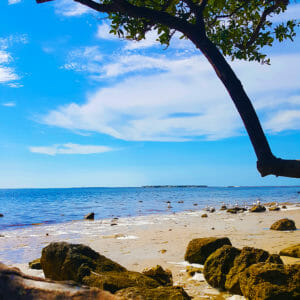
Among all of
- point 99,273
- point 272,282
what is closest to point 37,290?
point 99,273

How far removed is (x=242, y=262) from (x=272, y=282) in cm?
105

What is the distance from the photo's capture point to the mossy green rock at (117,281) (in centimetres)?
402

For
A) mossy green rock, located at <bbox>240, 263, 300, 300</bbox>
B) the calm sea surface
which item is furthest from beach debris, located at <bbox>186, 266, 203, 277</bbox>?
the calm sea surface

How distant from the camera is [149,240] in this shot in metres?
11.0

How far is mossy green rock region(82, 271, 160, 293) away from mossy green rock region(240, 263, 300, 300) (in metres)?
1.54

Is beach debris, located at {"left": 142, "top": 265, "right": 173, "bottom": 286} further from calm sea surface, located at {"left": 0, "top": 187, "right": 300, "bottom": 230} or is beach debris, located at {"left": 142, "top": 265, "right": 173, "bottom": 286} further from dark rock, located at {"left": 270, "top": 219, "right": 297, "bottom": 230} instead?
calm sea surface, located at {"left": 0, "top": 187, "right": 300, "bottom": 230}

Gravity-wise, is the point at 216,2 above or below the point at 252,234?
above

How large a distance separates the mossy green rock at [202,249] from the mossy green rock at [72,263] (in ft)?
8.75

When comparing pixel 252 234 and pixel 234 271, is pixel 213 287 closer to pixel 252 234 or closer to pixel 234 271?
pixel 234 271

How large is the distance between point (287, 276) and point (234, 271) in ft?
3.67

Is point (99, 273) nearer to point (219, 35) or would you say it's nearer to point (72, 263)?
point (72, 263)

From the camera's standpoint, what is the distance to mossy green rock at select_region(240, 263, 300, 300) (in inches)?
165

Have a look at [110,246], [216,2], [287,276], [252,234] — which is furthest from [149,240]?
[216,2]

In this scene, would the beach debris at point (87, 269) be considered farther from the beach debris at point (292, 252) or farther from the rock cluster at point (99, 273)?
the beach debris at point (292, 252)
